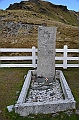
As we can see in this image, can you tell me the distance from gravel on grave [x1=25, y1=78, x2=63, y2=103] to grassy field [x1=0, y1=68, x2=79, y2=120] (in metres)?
0.46

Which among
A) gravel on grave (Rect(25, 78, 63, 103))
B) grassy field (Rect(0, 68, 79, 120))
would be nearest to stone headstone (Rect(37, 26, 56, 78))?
gravel on grave (Rect(25, 78, 63, 103))

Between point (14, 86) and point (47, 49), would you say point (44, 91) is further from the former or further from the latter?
point (47, 49)

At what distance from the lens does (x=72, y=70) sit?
10.4m

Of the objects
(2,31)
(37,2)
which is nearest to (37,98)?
(2,31)

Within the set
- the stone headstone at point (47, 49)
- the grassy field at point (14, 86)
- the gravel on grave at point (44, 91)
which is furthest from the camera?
the stone headstone at point (47, 49)

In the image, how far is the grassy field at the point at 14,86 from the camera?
5.12m

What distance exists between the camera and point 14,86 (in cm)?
771

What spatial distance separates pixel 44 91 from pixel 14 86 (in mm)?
1311

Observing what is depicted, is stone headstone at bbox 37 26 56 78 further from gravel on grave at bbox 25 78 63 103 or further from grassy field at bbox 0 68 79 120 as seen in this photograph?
grassy field at bbox 0 68 79 120

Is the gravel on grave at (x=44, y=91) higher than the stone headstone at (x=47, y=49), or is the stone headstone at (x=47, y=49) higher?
the stone headstone at (x=47, y=49)

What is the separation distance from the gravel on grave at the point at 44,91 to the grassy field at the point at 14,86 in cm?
46

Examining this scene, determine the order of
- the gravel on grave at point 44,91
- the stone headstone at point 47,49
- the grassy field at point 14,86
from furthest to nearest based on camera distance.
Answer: the stone headstone at point 47,49, the gravel on grave at point 44,91, the grassy field at point 14,86

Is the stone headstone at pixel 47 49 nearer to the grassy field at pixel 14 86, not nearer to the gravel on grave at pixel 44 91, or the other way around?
the gravel on grave at pixel 44 91

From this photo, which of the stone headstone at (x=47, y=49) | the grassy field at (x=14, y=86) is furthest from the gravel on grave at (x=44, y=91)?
the grassy field at (x=14, y=86)
